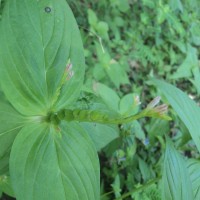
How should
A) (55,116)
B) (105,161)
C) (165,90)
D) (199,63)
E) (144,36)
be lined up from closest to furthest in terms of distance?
(55,116), (165,90), (105,161), (199,63), (144,36)

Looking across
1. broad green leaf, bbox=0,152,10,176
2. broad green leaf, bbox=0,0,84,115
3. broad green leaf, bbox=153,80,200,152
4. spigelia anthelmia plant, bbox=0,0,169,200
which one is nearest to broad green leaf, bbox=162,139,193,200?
broad green leaf, bbox=153,80,200,152

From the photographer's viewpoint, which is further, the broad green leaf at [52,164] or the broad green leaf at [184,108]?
the broad green leaf at [184,108]

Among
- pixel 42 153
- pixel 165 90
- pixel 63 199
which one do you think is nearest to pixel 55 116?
pixel 42 153

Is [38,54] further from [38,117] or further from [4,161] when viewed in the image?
[4,161]

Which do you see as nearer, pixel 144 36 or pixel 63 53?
pixel 63 53

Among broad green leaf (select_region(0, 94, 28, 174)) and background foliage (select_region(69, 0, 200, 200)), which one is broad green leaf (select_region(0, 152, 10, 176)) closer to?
broad green leaf (select_region(0, 94, 28, 174))

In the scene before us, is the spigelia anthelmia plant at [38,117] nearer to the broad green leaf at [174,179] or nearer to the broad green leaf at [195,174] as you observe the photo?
the broad green leaf at [174,179]

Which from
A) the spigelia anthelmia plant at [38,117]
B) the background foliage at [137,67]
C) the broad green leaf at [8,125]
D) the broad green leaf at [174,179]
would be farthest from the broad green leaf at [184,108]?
the broad green leaf at [8,125]

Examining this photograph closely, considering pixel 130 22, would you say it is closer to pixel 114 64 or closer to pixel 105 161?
pixel 114 64
